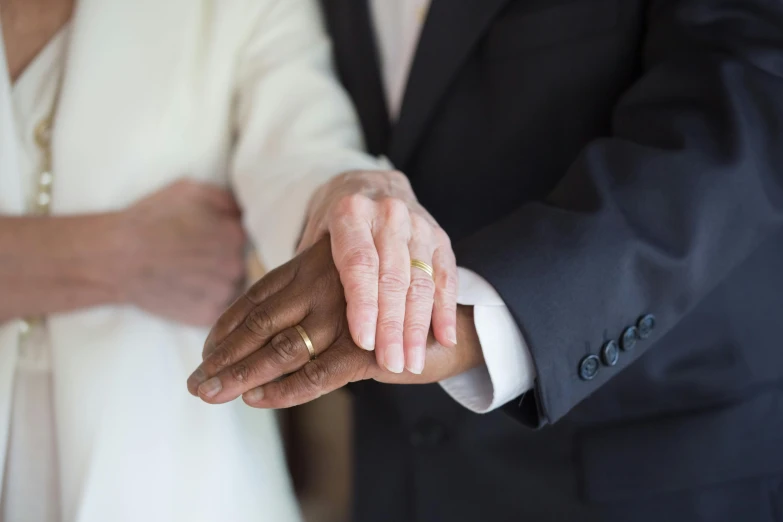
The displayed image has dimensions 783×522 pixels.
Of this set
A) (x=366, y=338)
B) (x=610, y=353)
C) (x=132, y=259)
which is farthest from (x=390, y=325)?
(x=132, y=259)

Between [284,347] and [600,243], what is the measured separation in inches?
11.7

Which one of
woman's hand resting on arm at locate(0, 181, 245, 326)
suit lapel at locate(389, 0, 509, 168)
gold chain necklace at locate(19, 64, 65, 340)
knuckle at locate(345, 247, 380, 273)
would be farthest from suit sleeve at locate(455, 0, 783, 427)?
gold chain necklace at locate(19, 64, 65, 340)

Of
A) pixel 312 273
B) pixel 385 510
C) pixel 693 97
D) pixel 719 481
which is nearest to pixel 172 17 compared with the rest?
pixel 312 273

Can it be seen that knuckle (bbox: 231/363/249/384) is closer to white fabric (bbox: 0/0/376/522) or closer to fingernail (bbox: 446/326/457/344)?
fingernail (bbox: 446/326/457/344)

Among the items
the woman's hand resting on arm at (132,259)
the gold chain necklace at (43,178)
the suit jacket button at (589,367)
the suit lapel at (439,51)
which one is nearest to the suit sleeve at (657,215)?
the suit jacket button at (589,367)

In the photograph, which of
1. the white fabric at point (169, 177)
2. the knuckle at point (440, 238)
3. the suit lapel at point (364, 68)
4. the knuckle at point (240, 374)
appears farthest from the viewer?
the suit lapel at point (364, 68)

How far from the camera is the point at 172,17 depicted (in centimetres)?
84

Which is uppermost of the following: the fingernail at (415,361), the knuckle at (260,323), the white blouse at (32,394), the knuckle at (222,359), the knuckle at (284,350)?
the knuckle at (260,323)

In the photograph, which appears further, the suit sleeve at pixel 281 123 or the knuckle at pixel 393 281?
the suit sleeve at pixel 281 123

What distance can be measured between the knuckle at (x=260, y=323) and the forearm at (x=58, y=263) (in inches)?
12.8

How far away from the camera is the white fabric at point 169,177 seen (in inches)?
28.9

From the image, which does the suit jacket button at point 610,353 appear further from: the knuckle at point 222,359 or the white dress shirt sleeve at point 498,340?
the knuckle at point 222,359

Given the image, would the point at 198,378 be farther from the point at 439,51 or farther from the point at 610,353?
the point at 439,51

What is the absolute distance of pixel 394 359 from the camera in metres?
0.52
